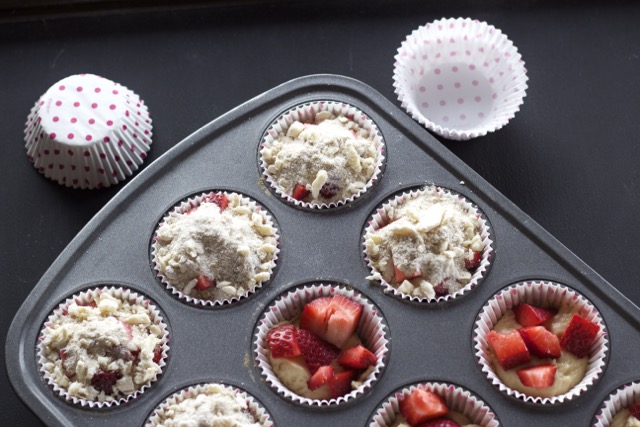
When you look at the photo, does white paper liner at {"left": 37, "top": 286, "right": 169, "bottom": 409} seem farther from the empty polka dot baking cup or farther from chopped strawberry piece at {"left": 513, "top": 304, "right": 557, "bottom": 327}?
chopped strawberry piece at {"left": 513, "top": 304, "right": 557, "bottom": 327}

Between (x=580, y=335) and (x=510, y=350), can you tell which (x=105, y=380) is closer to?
(x=510, y=350)

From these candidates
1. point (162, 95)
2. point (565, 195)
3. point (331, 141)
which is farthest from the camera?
point (162, 95)

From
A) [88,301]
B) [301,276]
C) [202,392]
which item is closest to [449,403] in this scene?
[301,276]

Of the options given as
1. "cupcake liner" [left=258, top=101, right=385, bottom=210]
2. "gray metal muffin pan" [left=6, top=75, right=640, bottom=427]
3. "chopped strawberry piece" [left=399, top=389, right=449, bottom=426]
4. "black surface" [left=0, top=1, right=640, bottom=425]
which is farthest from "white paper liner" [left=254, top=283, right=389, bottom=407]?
"black surface" [left=0, top=1, right=640, bottom=425]

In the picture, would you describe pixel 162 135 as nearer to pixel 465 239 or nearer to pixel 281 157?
pixel 281 157

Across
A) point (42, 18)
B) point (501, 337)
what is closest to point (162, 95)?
point (42, 18)

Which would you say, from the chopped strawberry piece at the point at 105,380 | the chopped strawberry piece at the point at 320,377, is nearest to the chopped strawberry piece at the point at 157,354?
the chopped strawberry piece at the point at 105,380

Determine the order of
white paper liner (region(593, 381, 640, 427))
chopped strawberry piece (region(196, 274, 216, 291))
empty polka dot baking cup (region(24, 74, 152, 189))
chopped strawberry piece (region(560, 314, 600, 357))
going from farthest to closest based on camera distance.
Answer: empty polka dot baking cup (region(24, 74, 152, 189)) → chopped strawberry piece (region(196, 274, 216, 291)) → chopped strawberry piece (region(560, 314, 600, 357)) → white paper liner (region(593, 381, 640, 427))
